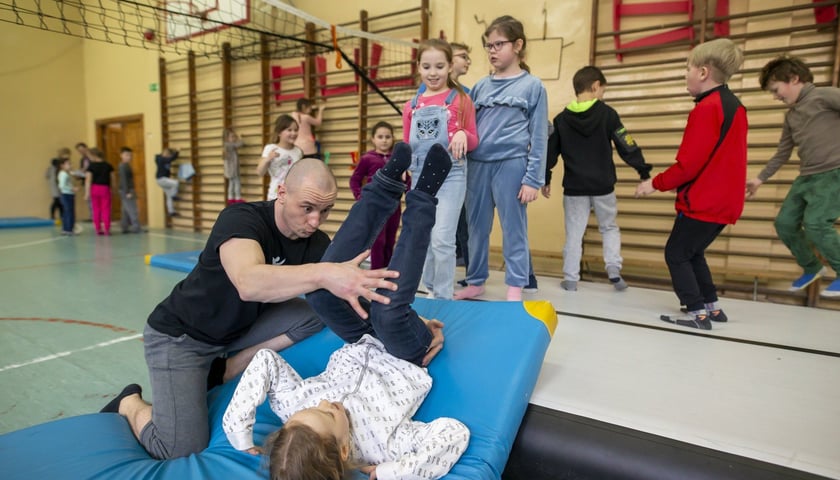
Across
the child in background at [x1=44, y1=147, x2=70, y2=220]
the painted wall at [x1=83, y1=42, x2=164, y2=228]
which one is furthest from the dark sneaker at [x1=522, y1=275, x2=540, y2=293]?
the child in background at [x1=44, y1=147, x2=70, y2=220]

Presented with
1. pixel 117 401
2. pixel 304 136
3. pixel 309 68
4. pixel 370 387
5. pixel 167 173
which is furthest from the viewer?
pixel 167 173

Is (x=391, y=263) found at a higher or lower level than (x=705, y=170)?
lower

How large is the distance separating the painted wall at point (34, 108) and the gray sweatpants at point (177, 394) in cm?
982

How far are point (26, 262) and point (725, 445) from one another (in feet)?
20.9

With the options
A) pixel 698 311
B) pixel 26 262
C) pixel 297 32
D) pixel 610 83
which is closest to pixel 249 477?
pixel 698 311

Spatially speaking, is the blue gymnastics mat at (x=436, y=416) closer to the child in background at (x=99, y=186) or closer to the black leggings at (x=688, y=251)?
the black leggings at (x=688, y=251)

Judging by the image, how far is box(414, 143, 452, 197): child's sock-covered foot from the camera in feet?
5.26

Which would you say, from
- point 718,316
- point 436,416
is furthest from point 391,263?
point 718,316

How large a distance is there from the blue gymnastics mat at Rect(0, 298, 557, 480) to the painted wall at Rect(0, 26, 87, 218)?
9.89 m

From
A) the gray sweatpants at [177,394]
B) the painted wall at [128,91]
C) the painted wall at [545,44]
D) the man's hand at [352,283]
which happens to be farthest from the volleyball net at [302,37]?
the man's hand at [352,283]

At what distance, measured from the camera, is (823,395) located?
5.61 ft

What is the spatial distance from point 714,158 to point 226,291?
2.44 metres

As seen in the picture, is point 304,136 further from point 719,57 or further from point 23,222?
point 23,222

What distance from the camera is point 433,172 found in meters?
1.60
